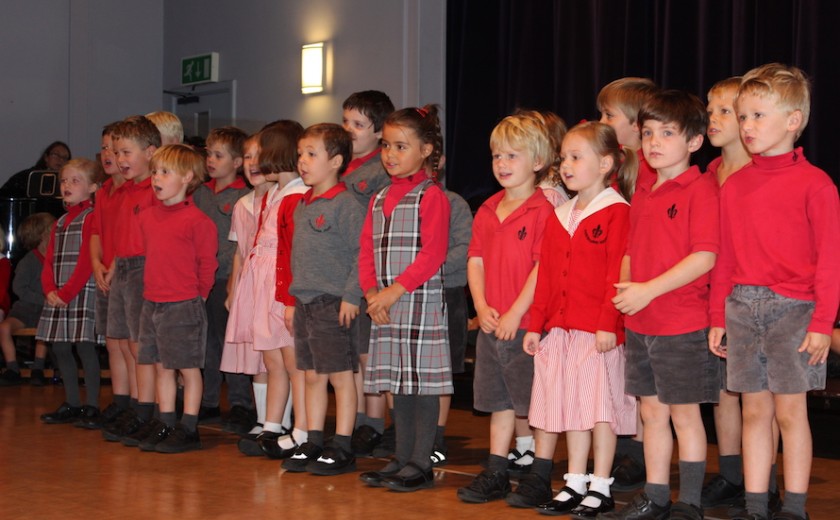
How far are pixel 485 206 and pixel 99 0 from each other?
24.4 feet

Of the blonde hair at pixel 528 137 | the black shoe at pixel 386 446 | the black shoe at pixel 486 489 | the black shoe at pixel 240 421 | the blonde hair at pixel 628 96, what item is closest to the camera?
the black shoe at pixel 486 489

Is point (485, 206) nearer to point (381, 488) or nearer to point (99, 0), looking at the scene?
point (381, 488)

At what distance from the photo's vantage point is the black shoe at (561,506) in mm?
3166

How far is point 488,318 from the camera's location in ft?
11.1

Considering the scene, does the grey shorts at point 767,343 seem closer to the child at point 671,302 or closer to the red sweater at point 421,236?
the child at point 671,302

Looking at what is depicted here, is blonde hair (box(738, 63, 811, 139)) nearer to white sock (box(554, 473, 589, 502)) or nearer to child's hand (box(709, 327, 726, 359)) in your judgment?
child's hand (box(709, 327, 726, 359))

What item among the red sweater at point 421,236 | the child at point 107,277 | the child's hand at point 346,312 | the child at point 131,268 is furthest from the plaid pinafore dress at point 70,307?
the red sweater at point 421,236

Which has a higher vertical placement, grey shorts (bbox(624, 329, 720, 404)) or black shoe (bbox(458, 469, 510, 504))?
grey shorts (bbox(624, 329, 720, 404))

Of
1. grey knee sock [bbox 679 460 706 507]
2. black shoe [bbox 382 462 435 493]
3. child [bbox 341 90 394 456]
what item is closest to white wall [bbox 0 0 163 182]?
child [bbox 341 90 394 456]

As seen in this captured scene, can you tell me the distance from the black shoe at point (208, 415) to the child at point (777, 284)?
2.77 metres

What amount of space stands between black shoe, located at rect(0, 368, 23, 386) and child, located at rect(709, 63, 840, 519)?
15.9 feet

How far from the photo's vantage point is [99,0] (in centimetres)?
988

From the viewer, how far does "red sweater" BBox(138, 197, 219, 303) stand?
14.1ft

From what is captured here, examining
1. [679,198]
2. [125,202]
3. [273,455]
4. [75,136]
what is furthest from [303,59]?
[679,198]
